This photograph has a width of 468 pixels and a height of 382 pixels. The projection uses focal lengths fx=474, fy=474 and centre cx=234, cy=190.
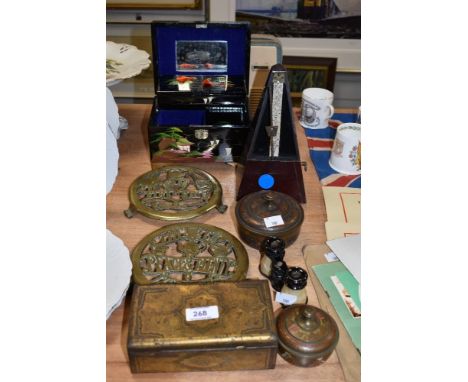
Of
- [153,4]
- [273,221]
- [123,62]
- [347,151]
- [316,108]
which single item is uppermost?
[153,4]

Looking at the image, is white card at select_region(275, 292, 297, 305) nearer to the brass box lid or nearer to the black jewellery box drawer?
the brass box lid

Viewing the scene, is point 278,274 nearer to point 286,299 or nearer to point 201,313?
point 286,299

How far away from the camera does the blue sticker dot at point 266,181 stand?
1201 millimetres

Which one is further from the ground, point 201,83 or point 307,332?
point 201,83

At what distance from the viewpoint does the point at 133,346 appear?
0.78m

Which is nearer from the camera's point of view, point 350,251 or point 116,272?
point 116,272

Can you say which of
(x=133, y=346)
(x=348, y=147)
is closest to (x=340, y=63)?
(x=348, y=147)

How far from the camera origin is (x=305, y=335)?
2.66ft

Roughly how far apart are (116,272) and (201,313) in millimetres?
209

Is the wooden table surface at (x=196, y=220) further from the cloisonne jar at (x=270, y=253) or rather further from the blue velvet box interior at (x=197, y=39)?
the blue velvet box interior at (x=197, y=39)

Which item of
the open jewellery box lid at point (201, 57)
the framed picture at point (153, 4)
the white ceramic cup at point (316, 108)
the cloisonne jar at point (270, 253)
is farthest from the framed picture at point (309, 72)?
the cloisonne jar at point (270, 253)

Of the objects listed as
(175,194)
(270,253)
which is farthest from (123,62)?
(270,253)

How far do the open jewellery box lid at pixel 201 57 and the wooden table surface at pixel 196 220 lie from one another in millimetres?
216

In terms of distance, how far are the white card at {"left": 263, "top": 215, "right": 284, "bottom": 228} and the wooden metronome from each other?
0.52 ft
